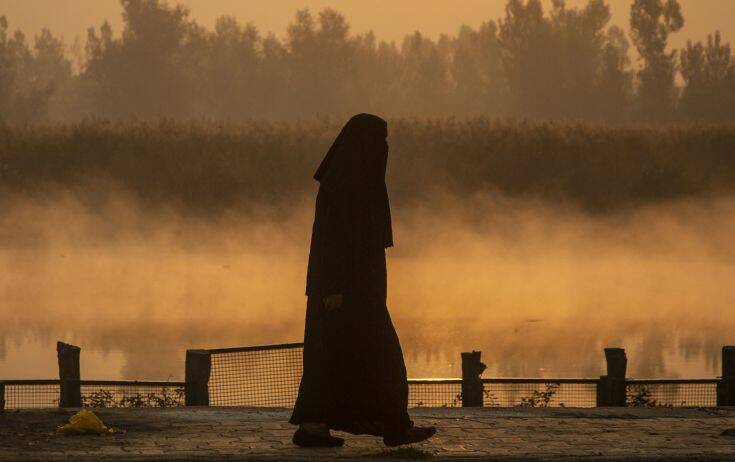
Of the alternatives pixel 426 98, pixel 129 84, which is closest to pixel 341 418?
pixel 129 84

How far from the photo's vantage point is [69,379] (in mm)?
13633

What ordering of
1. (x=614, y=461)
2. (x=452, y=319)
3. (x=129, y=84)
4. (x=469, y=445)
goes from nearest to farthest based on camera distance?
(x=614, y=461) < (x=469, y=445) < (x=452, y=319) < (x=129, y=84)

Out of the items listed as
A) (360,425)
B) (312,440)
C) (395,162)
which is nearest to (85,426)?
(312,440)

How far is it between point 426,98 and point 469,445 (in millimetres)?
122926

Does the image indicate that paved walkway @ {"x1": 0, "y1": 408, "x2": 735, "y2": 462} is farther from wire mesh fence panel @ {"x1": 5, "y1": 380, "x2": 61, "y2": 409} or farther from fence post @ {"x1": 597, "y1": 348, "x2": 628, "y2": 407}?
wire mesh fence panel @ {"x1": 5, "y1": 380, "x2": 61, "y2": 409}

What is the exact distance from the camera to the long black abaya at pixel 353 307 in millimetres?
10125

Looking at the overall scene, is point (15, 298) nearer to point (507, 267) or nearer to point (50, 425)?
point (507, 267)

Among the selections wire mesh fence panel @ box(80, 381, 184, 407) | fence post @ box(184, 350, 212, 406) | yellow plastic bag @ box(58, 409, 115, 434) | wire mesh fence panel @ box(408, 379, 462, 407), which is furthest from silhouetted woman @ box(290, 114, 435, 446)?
wire mesh fence panel @ box(408, 379, 462, 407)

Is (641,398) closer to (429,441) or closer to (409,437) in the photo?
(429,441)

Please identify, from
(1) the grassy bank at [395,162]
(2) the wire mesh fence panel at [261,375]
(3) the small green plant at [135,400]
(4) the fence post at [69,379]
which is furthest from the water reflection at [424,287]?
(4) the fence post at [69,379]

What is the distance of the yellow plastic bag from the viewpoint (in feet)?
34.9

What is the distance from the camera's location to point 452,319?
1262 inches

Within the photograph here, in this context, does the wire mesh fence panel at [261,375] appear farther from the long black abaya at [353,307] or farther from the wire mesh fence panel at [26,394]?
the long black abaya at [353,307]

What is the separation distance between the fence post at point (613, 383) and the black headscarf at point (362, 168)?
453 cm
